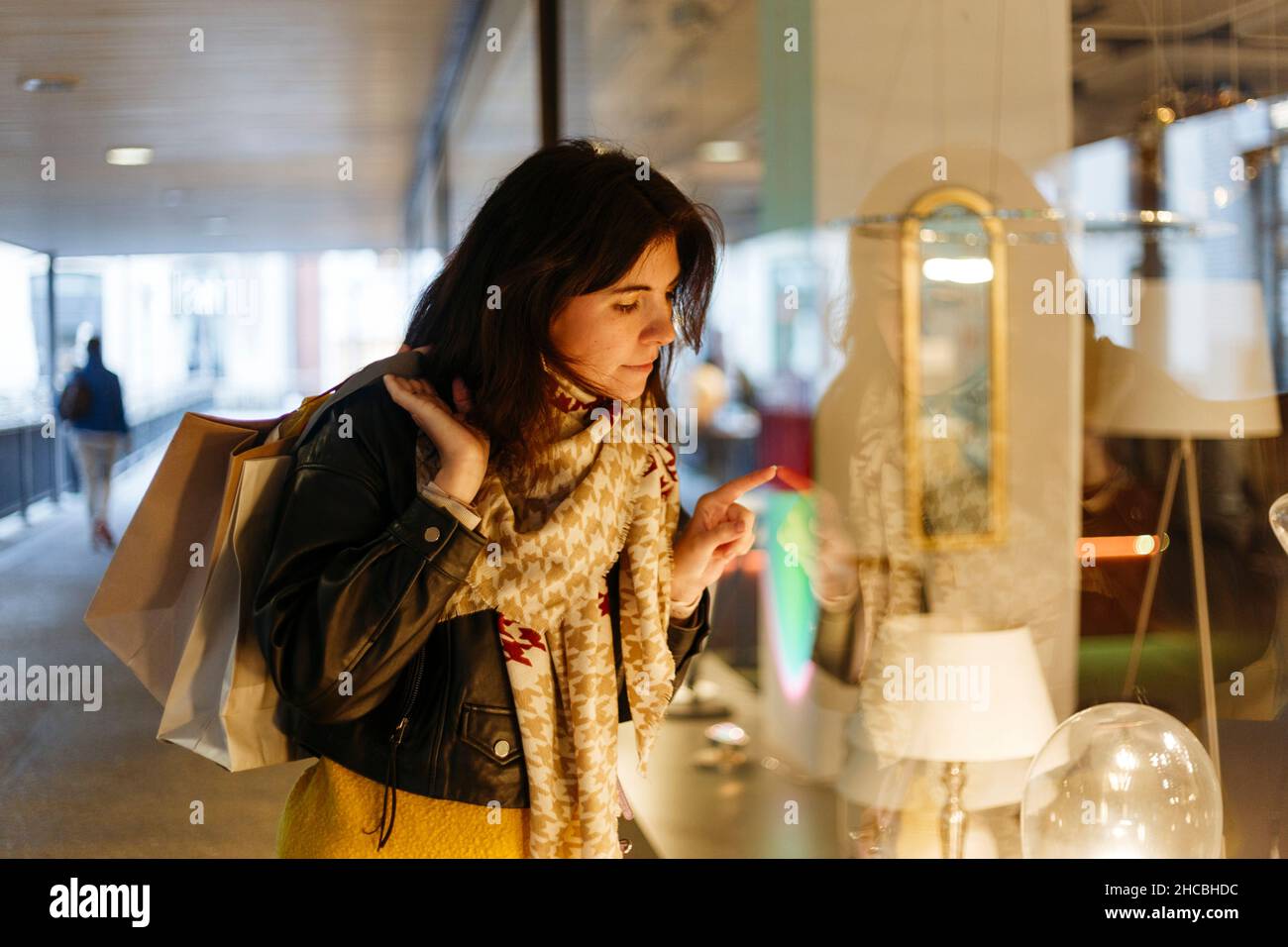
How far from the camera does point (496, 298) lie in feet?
4.92

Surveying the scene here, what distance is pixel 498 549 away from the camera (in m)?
1.54

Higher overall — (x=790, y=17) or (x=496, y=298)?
(x=790, y=17)

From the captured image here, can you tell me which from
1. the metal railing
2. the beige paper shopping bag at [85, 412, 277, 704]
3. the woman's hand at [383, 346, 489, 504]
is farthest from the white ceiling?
the woman's hand at [383, 346, 489, 504]

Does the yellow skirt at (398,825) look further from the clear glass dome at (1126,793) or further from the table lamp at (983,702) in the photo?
the table lamp at (983,702)

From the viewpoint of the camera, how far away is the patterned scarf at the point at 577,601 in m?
1.53

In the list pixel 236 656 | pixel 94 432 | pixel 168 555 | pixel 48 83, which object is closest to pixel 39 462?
pixel 94 432

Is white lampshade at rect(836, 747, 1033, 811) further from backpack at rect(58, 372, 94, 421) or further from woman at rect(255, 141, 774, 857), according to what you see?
backpack at rect(58, 372, 94, 421)

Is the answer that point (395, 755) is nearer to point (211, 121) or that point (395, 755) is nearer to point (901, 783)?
point (211, 121)

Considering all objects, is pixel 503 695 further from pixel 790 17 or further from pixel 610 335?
pixel 790 17

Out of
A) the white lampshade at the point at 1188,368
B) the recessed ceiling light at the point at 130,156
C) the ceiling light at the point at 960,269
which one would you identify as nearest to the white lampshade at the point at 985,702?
the white lampshade at the point at 1188,368

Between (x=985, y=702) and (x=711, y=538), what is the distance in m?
1.18

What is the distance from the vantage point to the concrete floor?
2.49 meters
